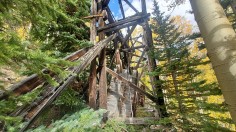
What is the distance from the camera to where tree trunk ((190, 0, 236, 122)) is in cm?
170

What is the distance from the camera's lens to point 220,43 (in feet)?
5.82

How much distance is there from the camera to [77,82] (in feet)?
22.9

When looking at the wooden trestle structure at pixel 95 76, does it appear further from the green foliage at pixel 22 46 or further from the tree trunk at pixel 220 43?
the tree trunk at pixel 220 43

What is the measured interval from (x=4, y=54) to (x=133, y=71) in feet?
33.9

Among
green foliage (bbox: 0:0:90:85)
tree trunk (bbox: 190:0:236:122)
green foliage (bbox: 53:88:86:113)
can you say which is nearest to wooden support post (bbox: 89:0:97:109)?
green foliage (bbox: 53:88:86:113)

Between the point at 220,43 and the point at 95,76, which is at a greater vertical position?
the point at 95,76

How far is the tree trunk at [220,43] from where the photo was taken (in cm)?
170

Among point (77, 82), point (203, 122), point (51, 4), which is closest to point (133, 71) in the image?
point (77, 82)

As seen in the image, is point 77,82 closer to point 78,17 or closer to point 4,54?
point 78,17

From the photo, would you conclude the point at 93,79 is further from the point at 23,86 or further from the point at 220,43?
the point at 220,43

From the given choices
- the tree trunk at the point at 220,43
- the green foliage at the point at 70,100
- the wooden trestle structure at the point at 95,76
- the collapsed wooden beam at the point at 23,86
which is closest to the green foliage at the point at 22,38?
the collapsed wooden beam at the point at 23,86

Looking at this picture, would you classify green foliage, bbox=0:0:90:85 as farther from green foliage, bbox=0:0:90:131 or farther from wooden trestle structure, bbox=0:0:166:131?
wooden trestle structure, bbox=0:0:166:131

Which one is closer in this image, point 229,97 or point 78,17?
Result: point 229,97

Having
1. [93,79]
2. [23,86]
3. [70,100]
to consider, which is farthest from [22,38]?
[70,100]
